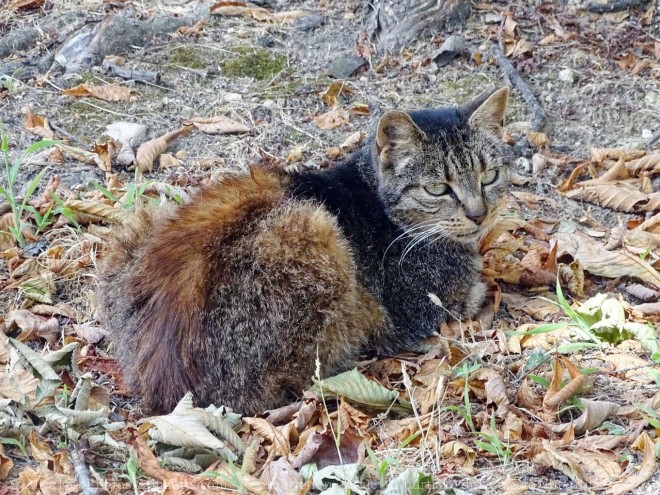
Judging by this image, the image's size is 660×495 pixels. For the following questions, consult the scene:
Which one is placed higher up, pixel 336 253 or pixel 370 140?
pixel 370 140

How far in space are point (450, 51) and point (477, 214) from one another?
2.96 metres

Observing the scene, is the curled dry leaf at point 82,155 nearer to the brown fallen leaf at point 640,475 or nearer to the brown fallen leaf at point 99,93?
the brown fallen leaf at point 99,93

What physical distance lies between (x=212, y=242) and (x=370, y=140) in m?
1.39

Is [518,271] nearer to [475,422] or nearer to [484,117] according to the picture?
[484,117]

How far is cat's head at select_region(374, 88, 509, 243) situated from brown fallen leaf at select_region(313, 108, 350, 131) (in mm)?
1862

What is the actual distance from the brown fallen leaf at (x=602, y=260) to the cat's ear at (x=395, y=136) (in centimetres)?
142

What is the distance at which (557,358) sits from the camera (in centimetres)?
385

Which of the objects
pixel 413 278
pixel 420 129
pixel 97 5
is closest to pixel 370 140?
pixel 420 129

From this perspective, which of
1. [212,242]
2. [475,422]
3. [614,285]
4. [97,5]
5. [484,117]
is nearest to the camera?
[475,422]

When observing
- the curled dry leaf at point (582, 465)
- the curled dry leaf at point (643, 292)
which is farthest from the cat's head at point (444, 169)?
the curled dry leaf at point (582, 465)

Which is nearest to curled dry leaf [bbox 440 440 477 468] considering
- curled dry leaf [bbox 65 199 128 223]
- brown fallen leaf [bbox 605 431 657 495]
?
brown fallen leaf [bbox 605 431 657 495]

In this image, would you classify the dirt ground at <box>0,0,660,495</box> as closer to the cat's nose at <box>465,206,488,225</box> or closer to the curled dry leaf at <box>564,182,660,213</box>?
the curled dry leaf at <box>564,182,660,213</box>

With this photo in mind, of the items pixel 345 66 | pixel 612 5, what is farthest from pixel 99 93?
pixel 612 5

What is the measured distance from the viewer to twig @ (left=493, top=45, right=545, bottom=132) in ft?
21.3
